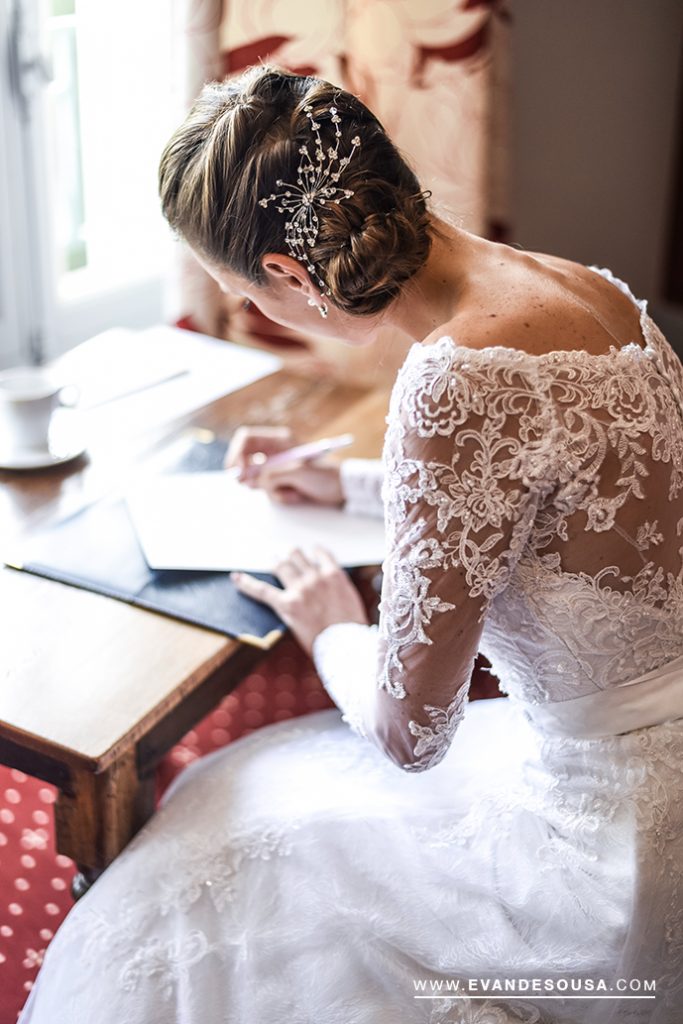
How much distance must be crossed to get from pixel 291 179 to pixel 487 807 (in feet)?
2.08

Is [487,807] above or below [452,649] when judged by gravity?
below

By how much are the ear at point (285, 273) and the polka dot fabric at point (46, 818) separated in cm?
42

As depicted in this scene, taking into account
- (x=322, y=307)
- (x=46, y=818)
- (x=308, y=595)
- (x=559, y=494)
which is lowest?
(x=46, y=818)

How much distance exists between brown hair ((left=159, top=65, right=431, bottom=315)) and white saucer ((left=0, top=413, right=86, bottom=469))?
547mm

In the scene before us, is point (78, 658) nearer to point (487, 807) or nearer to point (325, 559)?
point (325, 559)

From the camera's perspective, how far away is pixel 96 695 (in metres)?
1.08

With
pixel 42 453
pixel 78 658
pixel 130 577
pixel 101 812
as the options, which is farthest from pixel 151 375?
pixel 101 812

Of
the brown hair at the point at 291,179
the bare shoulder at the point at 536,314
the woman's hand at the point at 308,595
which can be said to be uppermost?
the brown hair at the point at 291,179

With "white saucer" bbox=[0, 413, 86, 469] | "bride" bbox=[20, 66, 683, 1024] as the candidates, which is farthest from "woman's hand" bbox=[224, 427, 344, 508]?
"bride" bbox=[20, 66, 683, 1024]

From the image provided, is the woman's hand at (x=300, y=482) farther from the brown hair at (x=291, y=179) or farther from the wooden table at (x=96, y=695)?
the brown hair at (x=291, y=179)

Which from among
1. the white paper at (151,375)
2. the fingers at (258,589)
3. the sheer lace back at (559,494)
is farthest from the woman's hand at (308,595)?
the white paper at (151,375)

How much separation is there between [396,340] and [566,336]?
1.09 m

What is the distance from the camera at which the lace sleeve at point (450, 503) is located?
3.09ft

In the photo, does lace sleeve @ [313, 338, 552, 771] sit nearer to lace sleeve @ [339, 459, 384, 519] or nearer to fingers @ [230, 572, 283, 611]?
fingers @ [230, 572, 283, 611]
